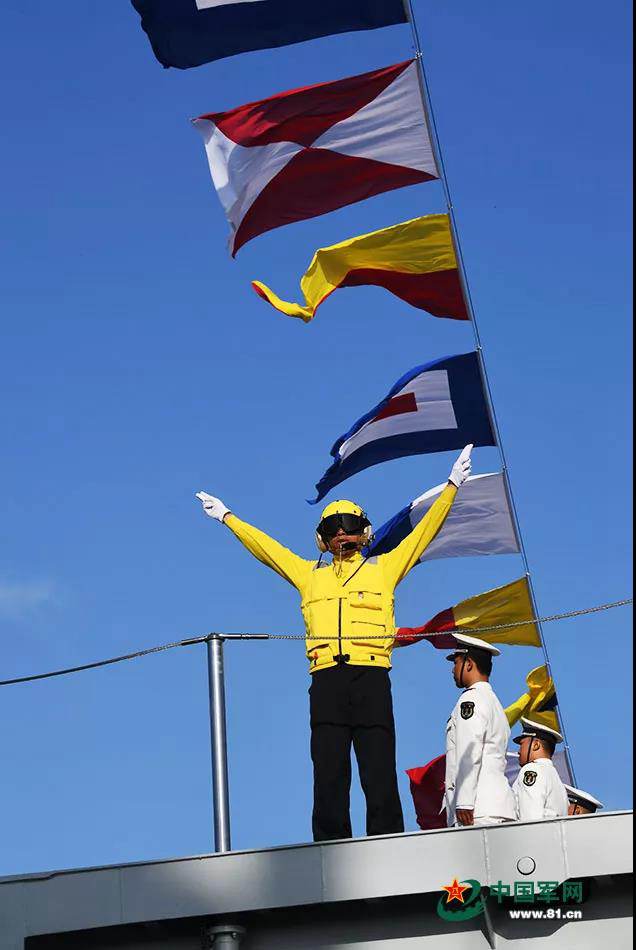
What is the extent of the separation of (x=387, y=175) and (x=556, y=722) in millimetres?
4581

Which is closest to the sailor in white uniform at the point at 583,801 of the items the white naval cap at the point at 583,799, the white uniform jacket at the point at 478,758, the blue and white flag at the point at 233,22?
the white naval cap at the point at 583,799

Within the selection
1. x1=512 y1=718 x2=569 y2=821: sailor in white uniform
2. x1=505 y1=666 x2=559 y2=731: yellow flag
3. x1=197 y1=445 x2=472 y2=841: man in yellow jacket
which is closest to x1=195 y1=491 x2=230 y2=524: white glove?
x1=197 y1=445 x2=472 y2=841: man in yellow jacket

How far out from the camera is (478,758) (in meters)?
7.89

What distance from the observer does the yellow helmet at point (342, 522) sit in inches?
341

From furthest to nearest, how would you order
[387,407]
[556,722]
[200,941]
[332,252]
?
[556,722] → [387,407] → [332,252] → [200,941]

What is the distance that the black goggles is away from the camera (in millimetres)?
8664

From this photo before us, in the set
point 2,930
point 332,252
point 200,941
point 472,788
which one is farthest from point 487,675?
point 332,252

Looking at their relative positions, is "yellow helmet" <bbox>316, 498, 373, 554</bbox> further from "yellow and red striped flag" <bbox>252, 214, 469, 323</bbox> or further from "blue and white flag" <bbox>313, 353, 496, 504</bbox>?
"blue and white flag" <bbox>313, 353, 496, 504</bbox>

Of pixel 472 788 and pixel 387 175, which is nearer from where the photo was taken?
pixel 472 788

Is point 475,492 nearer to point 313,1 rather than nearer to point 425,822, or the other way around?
point 425,822

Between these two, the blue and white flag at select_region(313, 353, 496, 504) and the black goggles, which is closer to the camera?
the black goggles

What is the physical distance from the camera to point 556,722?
42.4 feet

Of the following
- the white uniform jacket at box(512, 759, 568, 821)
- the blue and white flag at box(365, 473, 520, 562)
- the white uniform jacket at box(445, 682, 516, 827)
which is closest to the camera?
the white uniform jacket at box(445, 682, 516, 827)

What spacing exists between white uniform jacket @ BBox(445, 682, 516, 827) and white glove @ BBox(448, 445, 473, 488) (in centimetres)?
129
